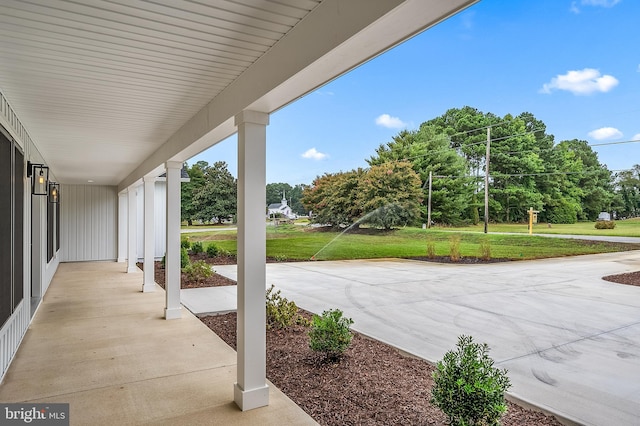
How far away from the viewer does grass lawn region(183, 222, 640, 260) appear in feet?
49.5

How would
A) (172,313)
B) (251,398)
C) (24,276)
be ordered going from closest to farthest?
(251,398) < (24,276) < (172,313)

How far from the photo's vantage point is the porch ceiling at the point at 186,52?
1703 millimetres

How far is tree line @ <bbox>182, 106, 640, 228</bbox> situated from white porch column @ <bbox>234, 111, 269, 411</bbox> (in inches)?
526

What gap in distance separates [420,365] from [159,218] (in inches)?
407

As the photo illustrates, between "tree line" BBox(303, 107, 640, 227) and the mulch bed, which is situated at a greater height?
"tree line" BBox(303, 107, 640, 227)

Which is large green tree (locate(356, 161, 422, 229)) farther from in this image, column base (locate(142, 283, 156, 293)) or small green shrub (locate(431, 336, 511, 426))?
small green shrub (locate(431, 336, 511, 426))

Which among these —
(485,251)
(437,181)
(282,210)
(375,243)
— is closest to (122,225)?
(282,210)

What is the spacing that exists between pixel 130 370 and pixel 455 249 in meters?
Answer: 13.9

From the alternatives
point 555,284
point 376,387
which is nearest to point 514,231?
point 555,284

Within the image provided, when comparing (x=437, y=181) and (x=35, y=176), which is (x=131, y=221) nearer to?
(x=35, y=176)

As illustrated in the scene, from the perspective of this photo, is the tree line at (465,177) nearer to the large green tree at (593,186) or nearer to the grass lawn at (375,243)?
the large green tree at (593,186)

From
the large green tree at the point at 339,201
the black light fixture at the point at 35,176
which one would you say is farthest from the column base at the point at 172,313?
the large green tree at the point at 339,201

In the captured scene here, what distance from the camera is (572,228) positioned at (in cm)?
1304

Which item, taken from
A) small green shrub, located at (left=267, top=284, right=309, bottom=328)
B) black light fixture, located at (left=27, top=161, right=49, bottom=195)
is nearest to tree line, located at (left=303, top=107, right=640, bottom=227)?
small green shrub, located at (left=267, top=284, right=309, bottom=328)
